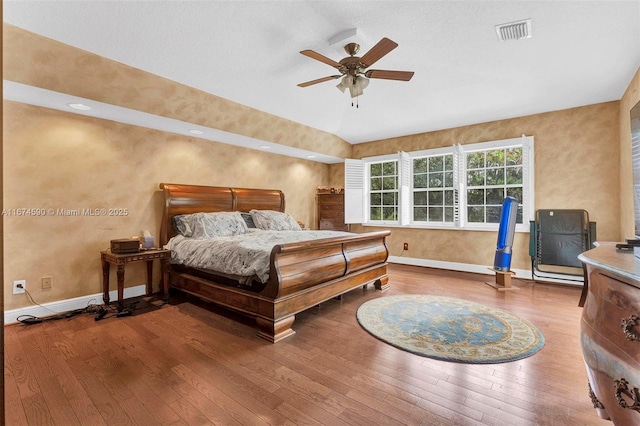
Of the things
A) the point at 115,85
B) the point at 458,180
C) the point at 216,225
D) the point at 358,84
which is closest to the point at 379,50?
the point at 358,84

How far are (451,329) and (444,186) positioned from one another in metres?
3.45

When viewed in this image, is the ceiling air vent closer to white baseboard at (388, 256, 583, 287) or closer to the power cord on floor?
white baseboard at (388, 256, 583, 287)

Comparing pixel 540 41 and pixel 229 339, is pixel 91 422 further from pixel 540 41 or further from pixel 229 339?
pixel 540 41

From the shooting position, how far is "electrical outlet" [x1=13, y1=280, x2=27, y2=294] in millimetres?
3020

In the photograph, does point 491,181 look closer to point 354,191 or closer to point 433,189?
point 433,189

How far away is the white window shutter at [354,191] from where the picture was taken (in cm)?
635

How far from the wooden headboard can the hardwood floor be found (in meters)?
1.50

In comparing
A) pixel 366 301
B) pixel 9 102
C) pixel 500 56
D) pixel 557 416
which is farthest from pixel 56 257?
pixel 500 56

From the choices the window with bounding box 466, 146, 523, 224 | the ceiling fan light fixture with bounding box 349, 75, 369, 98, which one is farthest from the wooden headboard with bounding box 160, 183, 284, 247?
the window with bounding box 466, 146, 523, 224

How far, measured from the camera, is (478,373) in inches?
81.7

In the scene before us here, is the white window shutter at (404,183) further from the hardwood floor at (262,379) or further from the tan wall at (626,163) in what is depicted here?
the hardwood floor at (262,379)

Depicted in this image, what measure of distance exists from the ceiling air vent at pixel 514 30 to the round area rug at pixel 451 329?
284 centimetres

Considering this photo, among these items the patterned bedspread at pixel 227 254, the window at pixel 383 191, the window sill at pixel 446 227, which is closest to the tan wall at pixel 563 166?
the window sill at pixel 446 227

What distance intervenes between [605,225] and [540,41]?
272 cm
